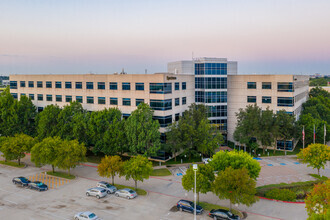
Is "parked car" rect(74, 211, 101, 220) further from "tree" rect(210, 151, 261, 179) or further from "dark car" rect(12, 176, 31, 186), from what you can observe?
"tree" rect(210, 151, 261, 179)

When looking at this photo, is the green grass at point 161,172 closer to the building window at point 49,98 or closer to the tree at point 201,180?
the tree at point 201,180

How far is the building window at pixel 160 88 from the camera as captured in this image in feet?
160

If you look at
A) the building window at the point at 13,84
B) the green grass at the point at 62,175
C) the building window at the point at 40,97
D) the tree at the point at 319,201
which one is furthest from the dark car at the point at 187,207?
the building window at the point at 13,84

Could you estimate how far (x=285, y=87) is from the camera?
Result: 180 ft

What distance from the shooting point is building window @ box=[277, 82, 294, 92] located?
54094mm

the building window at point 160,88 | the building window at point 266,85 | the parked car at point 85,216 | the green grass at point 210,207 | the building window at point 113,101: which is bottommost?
the green grass at point 210,207

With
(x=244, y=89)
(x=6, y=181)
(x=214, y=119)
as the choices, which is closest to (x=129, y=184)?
(x=6, y=181)

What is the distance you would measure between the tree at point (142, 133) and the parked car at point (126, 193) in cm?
1071

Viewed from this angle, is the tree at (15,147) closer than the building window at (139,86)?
Yes

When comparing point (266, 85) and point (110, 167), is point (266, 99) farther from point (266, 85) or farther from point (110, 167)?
point (110, 167)

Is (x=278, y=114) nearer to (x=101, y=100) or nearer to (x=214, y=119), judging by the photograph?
(x=214, y=119)

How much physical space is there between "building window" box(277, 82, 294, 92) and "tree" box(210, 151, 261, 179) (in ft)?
86.3

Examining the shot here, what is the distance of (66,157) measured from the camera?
3881 centimetres

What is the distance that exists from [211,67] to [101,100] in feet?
80.5
